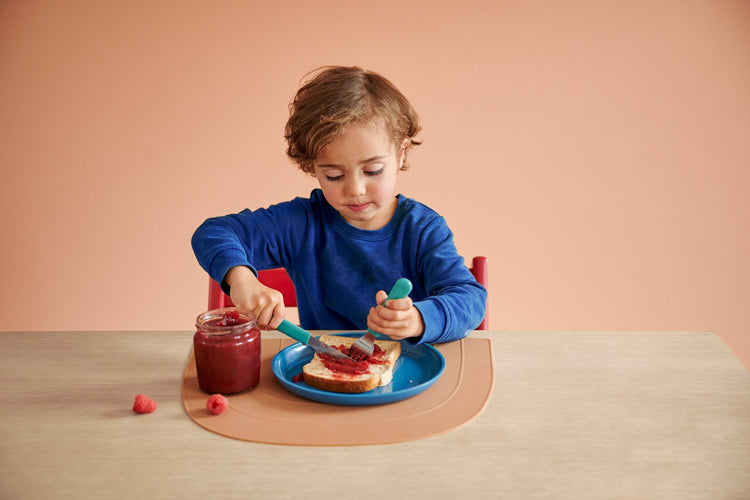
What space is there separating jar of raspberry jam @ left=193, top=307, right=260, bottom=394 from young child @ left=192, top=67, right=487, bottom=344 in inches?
4.0

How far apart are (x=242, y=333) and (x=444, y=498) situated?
1.34 feet

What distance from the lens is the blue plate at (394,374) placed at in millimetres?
901

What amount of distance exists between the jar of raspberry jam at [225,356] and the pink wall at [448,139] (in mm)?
1562

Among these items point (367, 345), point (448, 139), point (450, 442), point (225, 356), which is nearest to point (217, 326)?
point (225, 356)

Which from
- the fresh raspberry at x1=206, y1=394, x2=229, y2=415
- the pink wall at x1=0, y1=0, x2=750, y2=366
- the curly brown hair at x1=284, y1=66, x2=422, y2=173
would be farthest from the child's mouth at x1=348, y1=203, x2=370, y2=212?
the pink wall at x1=0, y1=0, x2=750, y2=366

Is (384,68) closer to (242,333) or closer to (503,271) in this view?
(503,271)

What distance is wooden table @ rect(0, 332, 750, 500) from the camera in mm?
709

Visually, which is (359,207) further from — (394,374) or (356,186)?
(394,374)

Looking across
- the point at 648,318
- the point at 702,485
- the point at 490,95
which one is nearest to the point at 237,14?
the point at 490,95

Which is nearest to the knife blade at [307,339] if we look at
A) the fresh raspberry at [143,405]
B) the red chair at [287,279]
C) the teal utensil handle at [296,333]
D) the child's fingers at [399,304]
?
the teal utensil handle at [296,333]

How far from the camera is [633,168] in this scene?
2391 millimetres

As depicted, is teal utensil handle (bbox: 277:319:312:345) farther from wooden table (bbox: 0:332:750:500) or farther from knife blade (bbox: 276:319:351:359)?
wooden table (bbox: 0:332:750:500)

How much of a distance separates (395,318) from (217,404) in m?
0.31

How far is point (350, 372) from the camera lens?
0.98 m
